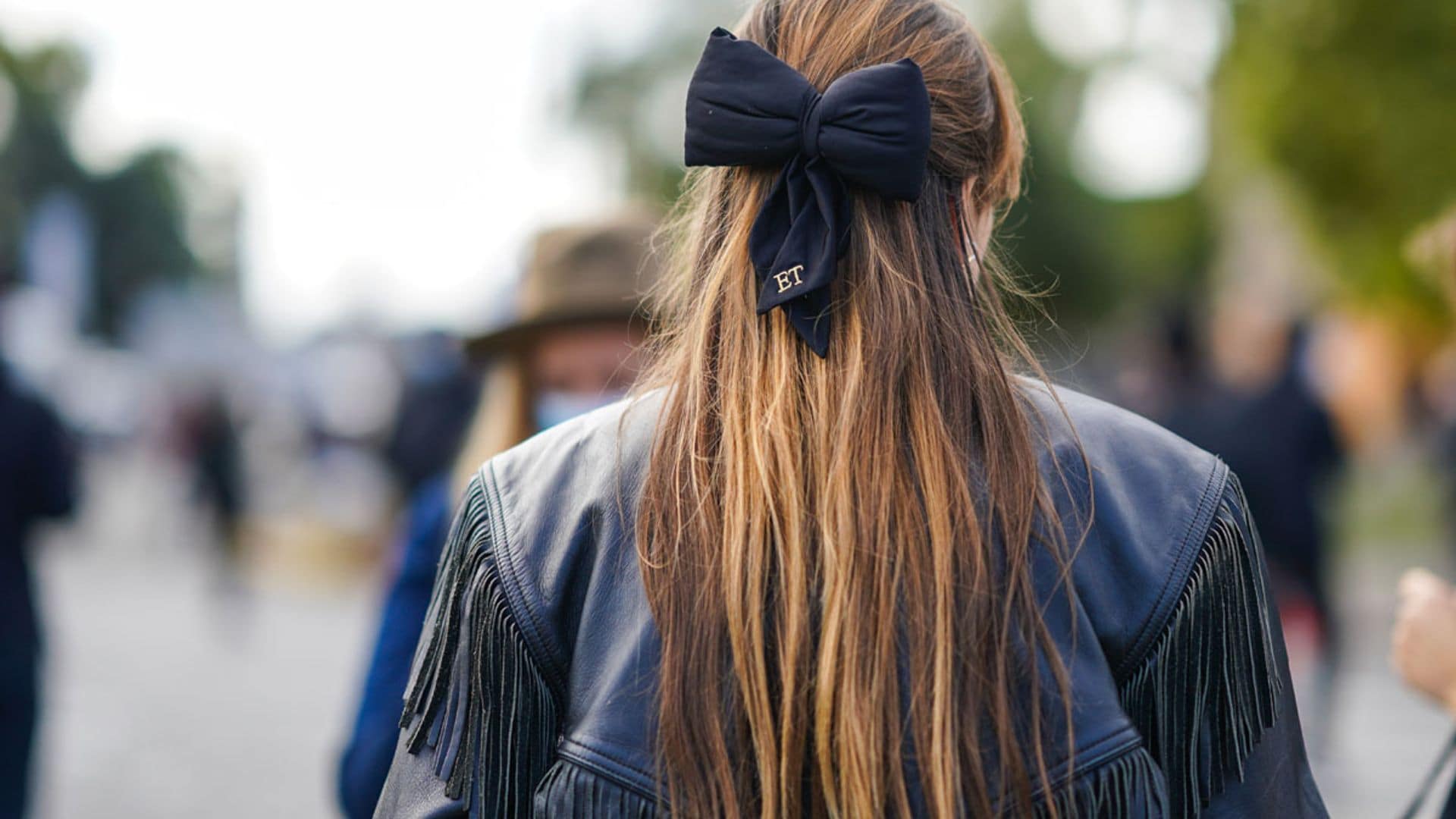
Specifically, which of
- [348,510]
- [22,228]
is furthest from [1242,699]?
[22,228]

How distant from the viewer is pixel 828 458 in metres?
1.43

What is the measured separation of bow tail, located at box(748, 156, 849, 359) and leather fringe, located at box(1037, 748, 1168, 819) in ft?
1.65

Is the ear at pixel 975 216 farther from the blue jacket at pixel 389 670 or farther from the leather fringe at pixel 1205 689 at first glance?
the blue jacket at pixel 389 670

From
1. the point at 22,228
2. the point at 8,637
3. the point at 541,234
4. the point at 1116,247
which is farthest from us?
the point at 22,228

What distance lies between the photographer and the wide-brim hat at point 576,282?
10.6ft

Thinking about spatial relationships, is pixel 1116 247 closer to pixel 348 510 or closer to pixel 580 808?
pixel 348 510

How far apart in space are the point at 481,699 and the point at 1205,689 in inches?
30.1

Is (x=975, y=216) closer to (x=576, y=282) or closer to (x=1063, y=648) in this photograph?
(x=1063, y=648)

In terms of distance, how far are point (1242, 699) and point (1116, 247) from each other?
34.9 m

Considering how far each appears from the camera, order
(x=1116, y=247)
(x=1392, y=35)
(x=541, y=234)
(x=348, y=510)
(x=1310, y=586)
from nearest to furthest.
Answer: (x=541, y=234) < (x=1310, y=586) < (x=1392, y=35) < (x=348, y=510) < (x=1116, y=247)

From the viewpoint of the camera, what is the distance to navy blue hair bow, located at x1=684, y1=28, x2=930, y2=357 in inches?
56.5

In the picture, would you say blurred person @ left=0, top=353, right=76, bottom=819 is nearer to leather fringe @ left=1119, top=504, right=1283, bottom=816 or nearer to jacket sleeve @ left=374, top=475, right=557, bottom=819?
jacket sleeve @ left=374, top=475, right=557, bottom=819

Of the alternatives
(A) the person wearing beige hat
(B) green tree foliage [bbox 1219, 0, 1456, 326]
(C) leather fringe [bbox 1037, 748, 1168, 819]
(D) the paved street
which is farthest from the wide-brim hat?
(B) green tree foliage [bbox 1219, 0, 1456, 326]

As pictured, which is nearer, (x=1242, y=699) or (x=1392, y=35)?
(x=1242, y=699)
